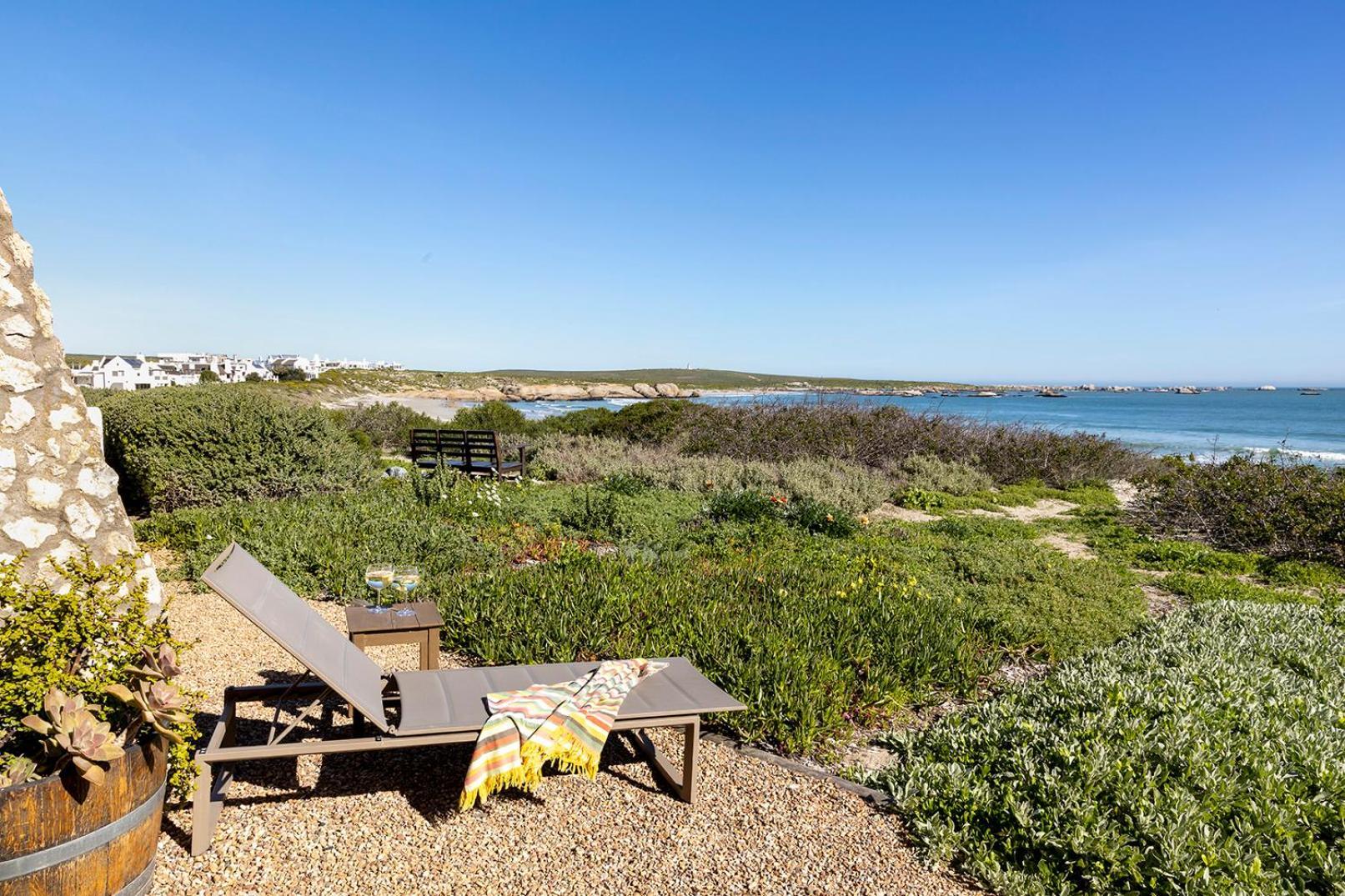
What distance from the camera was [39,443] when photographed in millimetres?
3854

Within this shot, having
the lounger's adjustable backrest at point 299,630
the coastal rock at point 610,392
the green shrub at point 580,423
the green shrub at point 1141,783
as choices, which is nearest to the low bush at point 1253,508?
the green shrub at point 1141,783

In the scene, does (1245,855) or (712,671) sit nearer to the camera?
(1245,855)

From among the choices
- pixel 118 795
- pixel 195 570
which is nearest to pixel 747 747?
pixel 118 795

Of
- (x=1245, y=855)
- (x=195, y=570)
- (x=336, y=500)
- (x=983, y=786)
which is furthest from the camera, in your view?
(x=336, y=500)

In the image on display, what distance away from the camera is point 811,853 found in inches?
119

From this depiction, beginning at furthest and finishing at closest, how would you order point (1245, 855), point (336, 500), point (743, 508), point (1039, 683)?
1. point (743, 508)
2. point (336, 500)
3. point (1039, 683)
4. point (1245, 855)

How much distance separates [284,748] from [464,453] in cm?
931

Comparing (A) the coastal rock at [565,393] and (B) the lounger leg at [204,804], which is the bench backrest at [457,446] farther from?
(A) the coastal rock at [565,393]

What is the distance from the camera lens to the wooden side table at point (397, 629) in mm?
3947

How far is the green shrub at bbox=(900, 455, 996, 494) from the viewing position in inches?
537

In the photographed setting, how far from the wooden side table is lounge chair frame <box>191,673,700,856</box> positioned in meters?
0.35

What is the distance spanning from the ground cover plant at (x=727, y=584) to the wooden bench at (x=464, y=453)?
6.52 feet

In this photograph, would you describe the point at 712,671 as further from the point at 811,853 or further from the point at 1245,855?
the point at 1245,855

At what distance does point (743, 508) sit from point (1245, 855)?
22.5 ft
